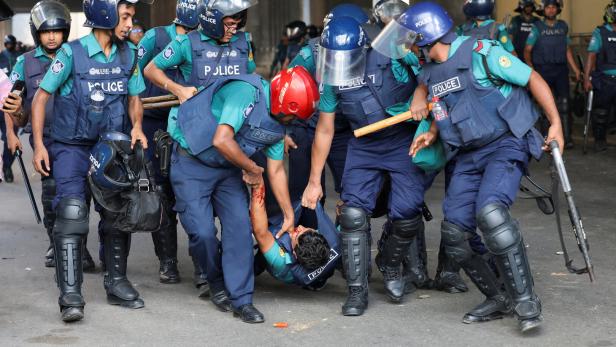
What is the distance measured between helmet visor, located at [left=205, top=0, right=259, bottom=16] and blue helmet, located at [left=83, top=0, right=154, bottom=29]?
22.7 inches

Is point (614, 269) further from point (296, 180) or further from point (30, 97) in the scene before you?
point (30, 97)

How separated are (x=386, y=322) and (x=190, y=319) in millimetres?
1048

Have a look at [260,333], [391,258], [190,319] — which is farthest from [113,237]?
[391,258]

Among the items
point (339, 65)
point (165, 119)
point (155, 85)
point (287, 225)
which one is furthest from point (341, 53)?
point (165, 119)

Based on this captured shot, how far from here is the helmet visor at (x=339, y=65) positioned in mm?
6438

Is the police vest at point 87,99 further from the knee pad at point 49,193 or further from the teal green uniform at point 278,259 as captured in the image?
the teal green uniform at point 278,259

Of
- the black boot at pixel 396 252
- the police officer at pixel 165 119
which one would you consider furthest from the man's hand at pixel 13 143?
the black boot at pixel 396 252

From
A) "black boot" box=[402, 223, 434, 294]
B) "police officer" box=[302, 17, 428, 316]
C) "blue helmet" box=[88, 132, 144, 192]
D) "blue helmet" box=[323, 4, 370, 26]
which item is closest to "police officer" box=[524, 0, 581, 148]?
A: "blue helmet" box=[323, 4, 370, 26]

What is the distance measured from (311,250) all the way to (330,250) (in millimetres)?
190

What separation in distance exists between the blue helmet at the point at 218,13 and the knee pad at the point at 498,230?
1.96 metres

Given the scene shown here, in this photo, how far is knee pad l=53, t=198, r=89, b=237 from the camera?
635cm

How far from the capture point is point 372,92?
263 inches

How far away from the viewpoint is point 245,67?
7340mm

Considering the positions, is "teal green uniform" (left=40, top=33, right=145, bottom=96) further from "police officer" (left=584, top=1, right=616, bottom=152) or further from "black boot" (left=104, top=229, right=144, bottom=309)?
"police officer" (left=584, top=1, right=616, bottom=152)
